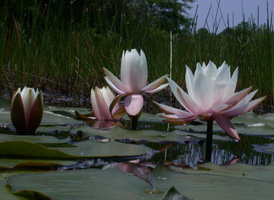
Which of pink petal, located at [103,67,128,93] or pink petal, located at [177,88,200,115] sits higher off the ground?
pink petal, located at [103,67,128,93]

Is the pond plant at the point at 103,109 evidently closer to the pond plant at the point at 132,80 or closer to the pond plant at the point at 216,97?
the pond plant at the point at 132,80

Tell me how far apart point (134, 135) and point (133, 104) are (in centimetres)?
12

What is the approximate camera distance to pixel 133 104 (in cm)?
113

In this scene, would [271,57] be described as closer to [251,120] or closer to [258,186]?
[251,120]

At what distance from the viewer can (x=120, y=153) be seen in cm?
82

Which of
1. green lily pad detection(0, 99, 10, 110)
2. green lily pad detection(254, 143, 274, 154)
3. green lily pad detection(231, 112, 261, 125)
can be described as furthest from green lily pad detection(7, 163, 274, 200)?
green lily pad detection(0, 99, 10, 110)

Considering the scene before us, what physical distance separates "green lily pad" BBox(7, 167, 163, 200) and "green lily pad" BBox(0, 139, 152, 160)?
0.15m

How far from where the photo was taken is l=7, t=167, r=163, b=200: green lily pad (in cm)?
50

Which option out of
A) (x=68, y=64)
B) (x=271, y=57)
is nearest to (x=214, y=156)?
(x=271, y=57)

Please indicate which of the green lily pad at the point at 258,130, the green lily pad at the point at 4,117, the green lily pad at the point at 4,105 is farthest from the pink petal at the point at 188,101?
the green lily pad at the point at 4,105

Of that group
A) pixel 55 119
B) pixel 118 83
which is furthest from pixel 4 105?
pixel 118 83

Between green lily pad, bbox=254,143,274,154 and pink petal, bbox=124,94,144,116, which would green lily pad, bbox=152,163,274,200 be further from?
pink petal, bbox=124,94,144,116

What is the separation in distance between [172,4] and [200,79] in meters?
21.3

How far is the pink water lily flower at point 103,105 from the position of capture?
130cm
